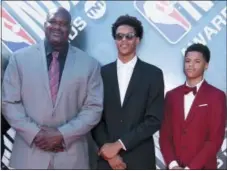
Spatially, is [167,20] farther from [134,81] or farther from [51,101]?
[51,101]

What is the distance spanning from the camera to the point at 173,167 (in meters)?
3.35

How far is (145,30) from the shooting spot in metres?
4.14

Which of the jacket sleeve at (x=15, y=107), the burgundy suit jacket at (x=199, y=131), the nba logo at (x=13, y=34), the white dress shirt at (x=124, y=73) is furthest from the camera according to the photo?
A: the nba logo at (x=13, y=34)

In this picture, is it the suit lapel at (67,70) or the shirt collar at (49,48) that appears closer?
the suit lapel at (67,70)

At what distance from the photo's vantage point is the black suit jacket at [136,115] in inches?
133

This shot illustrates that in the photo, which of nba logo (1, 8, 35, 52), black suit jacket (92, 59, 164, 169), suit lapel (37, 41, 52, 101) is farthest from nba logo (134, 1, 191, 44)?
suit lapel (37, 41, 52, 101)

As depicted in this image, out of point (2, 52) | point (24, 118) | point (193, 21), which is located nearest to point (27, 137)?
point (24, 118)

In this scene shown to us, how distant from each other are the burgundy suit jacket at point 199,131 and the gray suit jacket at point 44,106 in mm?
526

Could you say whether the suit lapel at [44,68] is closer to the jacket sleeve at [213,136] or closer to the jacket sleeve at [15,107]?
the jacket sleeve at [15,107]

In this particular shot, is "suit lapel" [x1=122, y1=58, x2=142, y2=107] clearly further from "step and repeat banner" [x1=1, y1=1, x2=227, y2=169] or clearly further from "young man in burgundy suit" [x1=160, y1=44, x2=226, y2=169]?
"step and repeat banner" [x1=1, y1=1, x2=227, y2=169]

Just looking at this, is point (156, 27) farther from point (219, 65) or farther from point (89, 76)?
point (89, 76)

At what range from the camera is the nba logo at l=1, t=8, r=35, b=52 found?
412cm

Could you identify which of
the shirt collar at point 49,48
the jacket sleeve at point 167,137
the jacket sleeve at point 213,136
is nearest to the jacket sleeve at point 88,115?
the shirt collar at point 49,48

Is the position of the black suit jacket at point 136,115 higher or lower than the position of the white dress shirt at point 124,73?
lower
